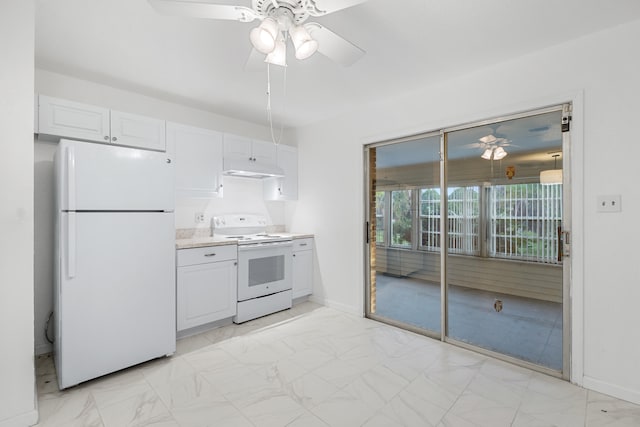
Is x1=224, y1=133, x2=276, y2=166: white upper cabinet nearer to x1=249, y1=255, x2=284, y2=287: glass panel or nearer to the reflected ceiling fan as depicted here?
x1=249, y1=255, x2=284, y2=287: glass panel

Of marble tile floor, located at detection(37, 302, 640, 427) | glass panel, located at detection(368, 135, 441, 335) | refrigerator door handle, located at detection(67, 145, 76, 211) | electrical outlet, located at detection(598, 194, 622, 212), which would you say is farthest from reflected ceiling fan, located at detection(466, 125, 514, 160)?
refrigerator door handle, located at detection(67, 145, 76, 211)

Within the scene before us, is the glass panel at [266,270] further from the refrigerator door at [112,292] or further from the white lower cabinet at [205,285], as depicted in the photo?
the refrigerator door at [112,292]

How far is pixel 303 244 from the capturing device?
389cm

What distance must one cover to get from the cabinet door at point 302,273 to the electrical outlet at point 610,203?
2.89 meters

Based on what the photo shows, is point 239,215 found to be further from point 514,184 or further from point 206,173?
point 514,184

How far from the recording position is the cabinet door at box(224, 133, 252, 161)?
11.3ft

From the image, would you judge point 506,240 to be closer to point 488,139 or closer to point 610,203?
point 610,203

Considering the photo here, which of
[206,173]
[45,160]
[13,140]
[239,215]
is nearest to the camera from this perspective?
[13,140]

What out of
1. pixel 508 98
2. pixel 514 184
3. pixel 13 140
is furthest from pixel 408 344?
pixel 13 140

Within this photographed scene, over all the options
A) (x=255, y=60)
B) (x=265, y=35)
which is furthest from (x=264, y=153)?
(x=265, y=35)

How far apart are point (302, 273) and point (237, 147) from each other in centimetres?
178

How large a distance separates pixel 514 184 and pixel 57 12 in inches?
134

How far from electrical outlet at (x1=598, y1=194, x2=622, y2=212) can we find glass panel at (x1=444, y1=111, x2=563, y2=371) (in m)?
0.25

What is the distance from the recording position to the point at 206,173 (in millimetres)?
3289
